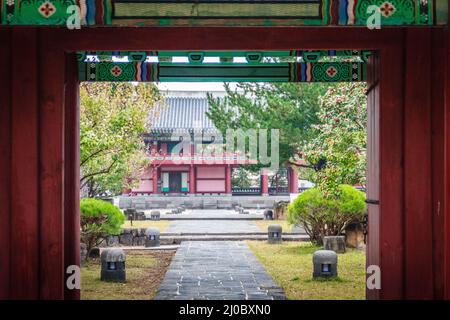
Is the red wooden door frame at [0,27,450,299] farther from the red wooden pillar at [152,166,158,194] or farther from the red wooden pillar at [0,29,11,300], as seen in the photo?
the red wooden pillar at [152,166,158,194]

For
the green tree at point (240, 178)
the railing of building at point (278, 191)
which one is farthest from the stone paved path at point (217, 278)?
the green tree at point (240, 178)

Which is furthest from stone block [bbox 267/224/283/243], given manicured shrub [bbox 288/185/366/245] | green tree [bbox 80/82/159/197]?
green tree [bbox 80/82/159/197]

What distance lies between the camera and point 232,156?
38344mm

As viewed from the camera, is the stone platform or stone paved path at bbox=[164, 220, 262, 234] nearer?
stone paved path at bbox=[164, 220, 262, 234]

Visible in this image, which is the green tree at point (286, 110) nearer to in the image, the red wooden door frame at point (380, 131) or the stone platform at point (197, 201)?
the stone platform at point (197, 201)

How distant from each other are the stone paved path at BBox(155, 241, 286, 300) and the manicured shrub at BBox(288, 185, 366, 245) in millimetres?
1559

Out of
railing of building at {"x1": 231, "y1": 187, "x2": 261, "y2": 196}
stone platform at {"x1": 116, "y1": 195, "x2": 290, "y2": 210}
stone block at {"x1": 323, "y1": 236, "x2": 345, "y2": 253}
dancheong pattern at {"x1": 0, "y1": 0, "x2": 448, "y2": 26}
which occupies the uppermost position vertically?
dancheong pattern at {"x1": 0, "y1": 0, "x2": 448, "y2": 26}

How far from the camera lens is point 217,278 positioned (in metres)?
10.2

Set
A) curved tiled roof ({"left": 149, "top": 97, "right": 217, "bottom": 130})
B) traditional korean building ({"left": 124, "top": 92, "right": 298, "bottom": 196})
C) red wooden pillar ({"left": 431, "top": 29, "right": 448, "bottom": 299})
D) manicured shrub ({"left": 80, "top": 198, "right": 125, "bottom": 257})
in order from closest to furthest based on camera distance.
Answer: red wooden pillar ({"left": 431, "top": 29, "right": 448, "bottom": 299}), manicured shrub ({"left": 80, "top": 198, "right": 125, "bottom": 257}), traditional korean building ({"left": 124, "top": 92, "right": 298, "bottom": 196}), curved tiled roof ({"left": 149, "top": 97, "right": 217, "bottom": 130})

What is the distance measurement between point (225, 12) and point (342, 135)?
8.89m

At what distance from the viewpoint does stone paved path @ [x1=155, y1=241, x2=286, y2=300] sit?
8.58 metres
